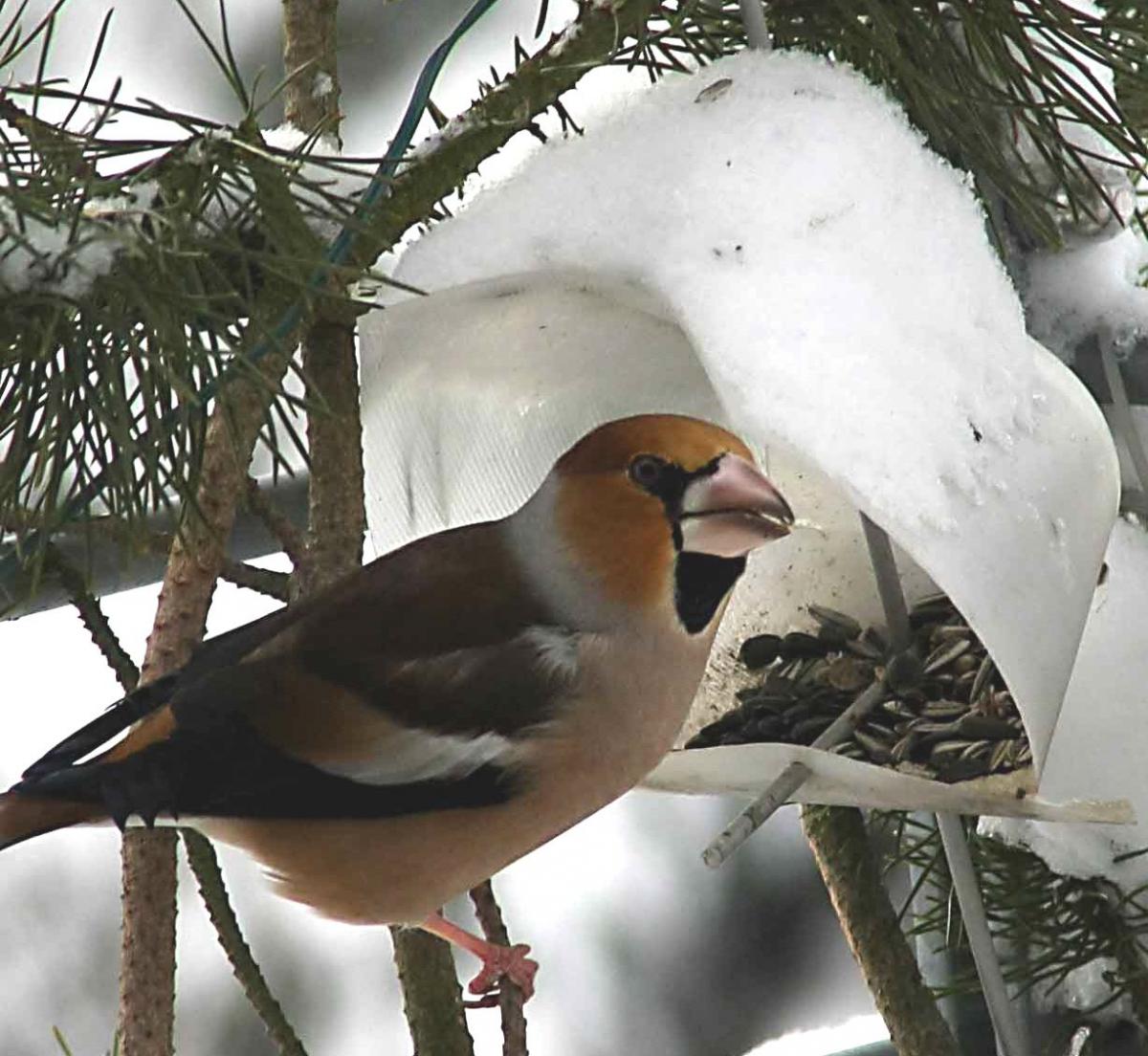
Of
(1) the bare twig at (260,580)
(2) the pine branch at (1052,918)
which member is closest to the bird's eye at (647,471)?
(1) the bare twig at (260,580)

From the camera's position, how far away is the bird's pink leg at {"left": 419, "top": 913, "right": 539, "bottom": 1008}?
117 centimetres

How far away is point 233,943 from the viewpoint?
1.11 m

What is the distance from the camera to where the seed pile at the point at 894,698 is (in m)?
1.18

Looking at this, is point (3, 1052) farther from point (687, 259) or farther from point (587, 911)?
point (687, 259)

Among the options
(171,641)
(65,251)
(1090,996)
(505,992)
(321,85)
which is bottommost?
(1090,996)

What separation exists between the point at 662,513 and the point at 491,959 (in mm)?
316

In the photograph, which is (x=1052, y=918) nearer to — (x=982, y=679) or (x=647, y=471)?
(x=982, y=679)

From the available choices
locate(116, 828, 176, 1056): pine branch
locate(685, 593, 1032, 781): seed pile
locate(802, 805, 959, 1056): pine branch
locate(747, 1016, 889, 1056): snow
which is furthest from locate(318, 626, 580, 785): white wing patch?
locate(747, 1016, 889, 1056): snow

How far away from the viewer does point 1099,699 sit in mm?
1224

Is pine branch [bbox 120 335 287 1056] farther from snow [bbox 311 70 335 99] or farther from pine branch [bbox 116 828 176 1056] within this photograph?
snow [bbox 311 70 335 99]

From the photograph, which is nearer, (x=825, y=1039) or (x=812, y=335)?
(x=812, y=335)

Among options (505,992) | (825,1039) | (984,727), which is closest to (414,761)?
(505,992)

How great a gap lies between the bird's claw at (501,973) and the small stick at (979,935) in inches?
10.2

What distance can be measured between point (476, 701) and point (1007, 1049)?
0.38 m
